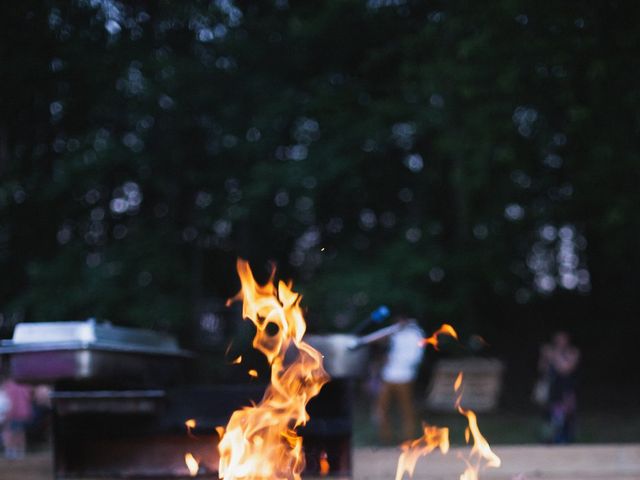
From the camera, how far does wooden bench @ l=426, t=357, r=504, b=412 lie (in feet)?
53.9

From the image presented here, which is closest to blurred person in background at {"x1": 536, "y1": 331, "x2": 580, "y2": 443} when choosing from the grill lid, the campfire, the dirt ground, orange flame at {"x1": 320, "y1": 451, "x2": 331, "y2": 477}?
the dirt ground

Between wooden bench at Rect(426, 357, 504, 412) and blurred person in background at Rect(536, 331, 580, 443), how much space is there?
423 cm

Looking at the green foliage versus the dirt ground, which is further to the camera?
the green foliage

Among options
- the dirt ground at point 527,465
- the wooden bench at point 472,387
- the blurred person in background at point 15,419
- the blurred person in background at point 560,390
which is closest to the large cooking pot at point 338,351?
the dirt ground at point 527,465

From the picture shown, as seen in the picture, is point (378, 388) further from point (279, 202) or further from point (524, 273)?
point (524, 273)

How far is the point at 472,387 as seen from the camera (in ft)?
54.2

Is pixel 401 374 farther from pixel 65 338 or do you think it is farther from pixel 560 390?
pixel 65 338

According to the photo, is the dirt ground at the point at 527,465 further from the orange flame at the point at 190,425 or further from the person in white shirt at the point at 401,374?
the person in white shirt at the point at 401,374

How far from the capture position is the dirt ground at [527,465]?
876 centimetres

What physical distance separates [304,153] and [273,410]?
457 inches

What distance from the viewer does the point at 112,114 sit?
17.9 meters

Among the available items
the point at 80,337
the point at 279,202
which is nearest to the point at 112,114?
the point at 279,202

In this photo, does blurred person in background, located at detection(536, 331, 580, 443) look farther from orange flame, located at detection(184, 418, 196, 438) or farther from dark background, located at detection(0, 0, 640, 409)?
orange flame, located at detection(184, 418, 196, 438)

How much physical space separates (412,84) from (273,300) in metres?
10.6
